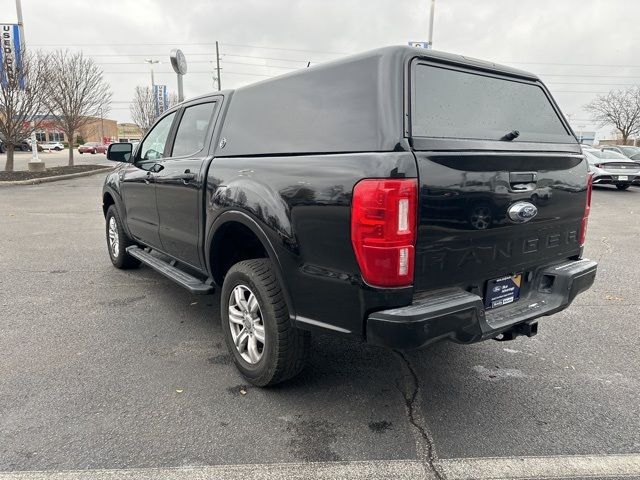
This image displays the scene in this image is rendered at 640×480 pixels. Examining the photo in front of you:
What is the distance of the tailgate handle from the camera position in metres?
2.63

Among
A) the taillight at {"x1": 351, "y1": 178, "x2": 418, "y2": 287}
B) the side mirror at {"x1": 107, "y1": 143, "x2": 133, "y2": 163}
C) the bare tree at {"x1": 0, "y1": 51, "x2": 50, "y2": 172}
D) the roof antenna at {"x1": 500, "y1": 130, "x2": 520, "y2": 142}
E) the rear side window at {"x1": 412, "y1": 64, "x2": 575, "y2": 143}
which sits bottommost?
the taillight at {"x1": 351, "y1": 178, "x2": 418, "y2": 287}

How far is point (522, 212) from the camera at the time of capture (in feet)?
8.80

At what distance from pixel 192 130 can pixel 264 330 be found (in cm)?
206

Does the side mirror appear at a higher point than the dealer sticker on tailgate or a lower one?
higher

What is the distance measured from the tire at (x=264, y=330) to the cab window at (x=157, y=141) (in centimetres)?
204

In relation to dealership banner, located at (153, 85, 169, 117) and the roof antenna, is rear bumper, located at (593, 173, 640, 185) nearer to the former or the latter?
the roof antenna

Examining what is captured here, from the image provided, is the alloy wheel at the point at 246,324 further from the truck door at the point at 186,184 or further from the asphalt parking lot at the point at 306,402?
the truck door at the point at 186,184

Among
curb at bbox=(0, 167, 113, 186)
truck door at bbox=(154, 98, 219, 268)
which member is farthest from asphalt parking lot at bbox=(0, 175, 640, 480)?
curb at bbox=(0, 167, 113, 186)

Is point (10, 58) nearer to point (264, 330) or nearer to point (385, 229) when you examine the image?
point (264, 330)

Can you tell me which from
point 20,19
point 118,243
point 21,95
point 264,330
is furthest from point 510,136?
point 20,19

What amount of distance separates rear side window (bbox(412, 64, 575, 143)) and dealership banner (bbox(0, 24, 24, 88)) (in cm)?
1843

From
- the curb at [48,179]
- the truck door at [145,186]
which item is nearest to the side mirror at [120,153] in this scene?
the truck door at [145,186]

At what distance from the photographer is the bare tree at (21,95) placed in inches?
656

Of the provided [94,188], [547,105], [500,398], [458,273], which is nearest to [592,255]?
[547,105]
